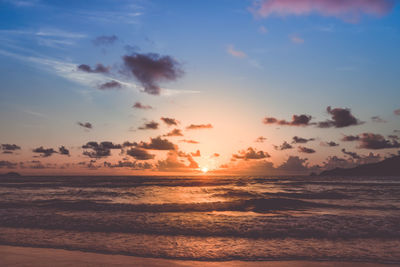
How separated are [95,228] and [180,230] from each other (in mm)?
4649

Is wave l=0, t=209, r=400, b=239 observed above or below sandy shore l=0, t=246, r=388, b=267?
below

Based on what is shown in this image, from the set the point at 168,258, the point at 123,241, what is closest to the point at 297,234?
the point at 168,258

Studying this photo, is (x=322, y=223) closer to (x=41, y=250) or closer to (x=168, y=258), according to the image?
(x=168, y=258)

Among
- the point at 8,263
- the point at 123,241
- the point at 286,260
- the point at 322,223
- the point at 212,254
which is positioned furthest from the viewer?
the point at 322,223

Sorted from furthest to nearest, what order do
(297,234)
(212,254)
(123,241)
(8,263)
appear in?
1. (297,234)
2. (123,241)
3. (212,254)
4. (8,263)

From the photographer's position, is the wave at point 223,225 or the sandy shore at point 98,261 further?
the wave at point 223,225

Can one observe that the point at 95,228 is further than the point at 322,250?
Yes

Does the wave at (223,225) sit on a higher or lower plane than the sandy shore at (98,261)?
lower

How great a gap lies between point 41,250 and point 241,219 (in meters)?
10.9

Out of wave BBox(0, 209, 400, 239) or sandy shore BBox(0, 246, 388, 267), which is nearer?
sandy shore BBox(0, 246, 388, 267)

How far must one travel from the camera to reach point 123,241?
1148 cm

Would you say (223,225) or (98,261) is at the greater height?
(98,261)

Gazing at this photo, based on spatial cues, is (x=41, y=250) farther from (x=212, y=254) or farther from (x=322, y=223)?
(x=322, y=223)

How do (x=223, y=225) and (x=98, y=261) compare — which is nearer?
(x=98, y=261)
